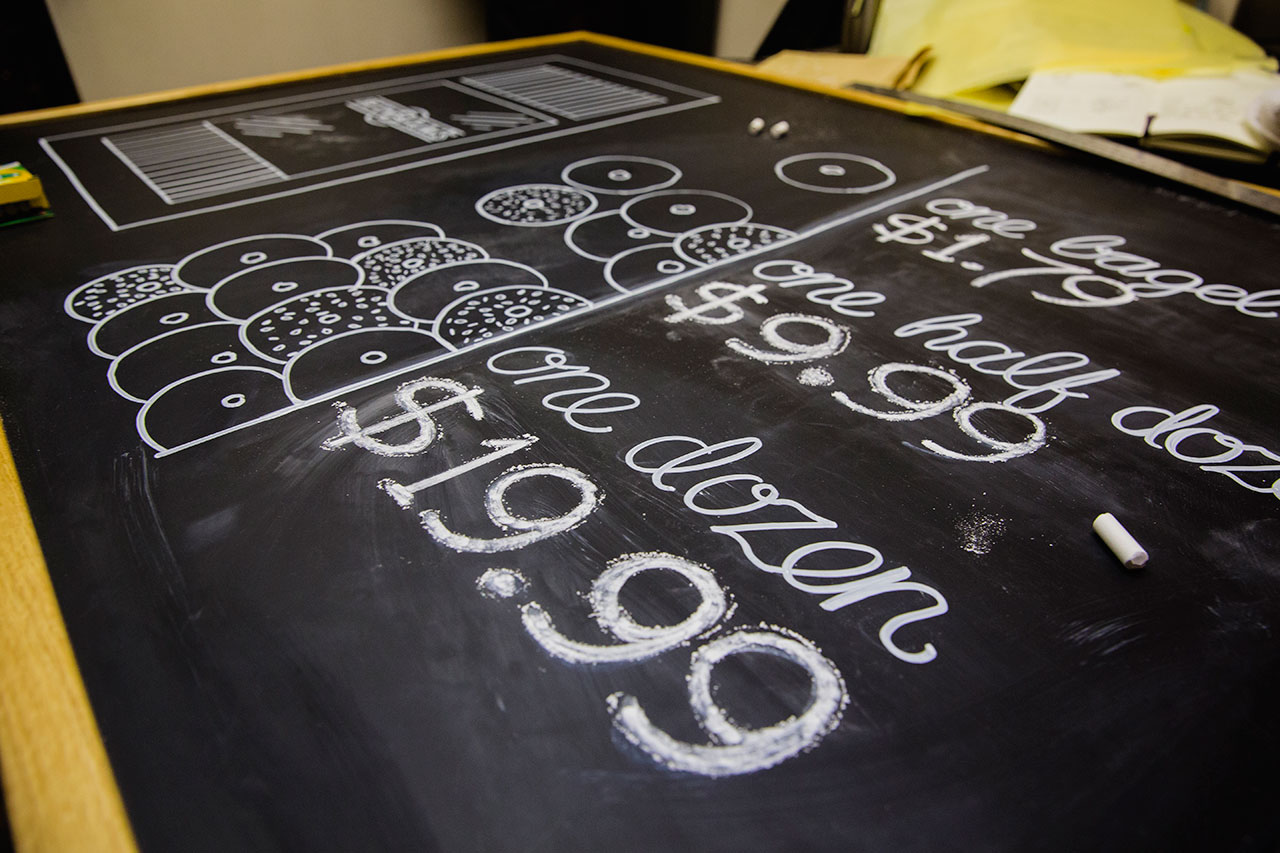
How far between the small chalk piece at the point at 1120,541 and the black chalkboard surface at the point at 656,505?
0.04 ft

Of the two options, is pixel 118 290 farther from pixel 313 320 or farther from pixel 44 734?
pixel 44 734

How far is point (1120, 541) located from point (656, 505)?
0.41 meters

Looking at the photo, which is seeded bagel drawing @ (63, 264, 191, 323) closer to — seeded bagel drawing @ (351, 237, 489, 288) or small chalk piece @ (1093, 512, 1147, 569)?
seeded bagel drawing @ (351, 237, 489, 288)


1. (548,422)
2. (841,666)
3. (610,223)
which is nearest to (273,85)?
(610,223)

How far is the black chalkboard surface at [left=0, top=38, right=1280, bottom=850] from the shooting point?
21.8 inches

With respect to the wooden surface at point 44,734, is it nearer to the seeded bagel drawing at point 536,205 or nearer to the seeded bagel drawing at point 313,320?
the seeded bagel drawing at point 313,320

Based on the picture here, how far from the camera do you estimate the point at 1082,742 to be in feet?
1.91

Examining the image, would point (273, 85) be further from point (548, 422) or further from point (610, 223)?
point (548, 422)

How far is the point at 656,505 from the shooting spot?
2.56 ft

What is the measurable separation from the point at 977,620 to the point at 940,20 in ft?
7.12

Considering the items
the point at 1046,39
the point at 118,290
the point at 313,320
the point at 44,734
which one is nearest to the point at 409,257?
the point at 313,320

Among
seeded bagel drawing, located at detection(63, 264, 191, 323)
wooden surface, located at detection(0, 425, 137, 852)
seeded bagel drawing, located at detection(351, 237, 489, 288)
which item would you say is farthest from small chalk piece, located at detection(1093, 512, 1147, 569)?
seeded bagel drawing, located at detection(63, 264, 191, 323)

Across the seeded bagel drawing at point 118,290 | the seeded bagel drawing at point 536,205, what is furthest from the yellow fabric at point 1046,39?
the seeded bagel drawing at point 118,290

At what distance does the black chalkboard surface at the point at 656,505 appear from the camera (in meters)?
0.55
